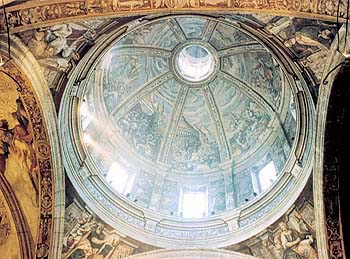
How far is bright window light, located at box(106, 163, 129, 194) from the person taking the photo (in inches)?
676

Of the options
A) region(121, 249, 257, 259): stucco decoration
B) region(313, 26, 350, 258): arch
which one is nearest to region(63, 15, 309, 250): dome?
region(121, 249, 257, 259): stucco decoration

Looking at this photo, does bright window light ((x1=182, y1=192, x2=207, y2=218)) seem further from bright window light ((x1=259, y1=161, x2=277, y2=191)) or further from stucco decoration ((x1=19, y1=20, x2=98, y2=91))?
stucco decoration ((x1=19, y1=20, x2=98, y2=91))

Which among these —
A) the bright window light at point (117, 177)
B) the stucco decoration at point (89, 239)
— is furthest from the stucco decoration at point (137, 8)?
the bright window light at point (117, 177)

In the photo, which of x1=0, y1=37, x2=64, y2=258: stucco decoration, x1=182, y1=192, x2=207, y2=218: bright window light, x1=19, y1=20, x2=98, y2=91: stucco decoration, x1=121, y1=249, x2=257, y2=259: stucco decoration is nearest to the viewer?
x1=19, y1=20, x2=98, y2=91: stucco decoration

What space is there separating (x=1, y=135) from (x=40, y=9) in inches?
160

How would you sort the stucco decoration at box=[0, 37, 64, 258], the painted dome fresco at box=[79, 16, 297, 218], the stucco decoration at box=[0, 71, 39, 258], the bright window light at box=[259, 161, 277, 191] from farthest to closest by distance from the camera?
the painted dome fresco at box=[79, 16, 297, 218] → the bright window light at box=[259, 161, 277, 191] → the stucco decoration at box=[0, 71, 39, 258] → the stucco decoration at box=[0, 37, 64, 258]

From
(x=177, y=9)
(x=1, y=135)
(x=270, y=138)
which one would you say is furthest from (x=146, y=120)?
(x=177, y=9)

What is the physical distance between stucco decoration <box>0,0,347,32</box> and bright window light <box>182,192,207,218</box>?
8087 millimetres

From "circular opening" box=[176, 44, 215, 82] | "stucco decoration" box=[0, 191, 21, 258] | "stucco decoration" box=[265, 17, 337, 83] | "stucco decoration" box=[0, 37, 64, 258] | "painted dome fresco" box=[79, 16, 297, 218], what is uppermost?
"circular opening" box=[176, 44, 215, 82]

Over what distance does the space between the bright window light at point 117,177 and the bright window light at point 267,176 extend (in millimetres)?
4189

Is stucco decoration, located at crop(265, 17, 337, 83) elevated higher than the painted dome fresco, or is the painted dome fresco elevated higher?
the painted dome fresco

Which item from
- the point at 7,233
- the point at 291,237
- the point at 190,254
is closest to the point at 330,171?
the point at 291,237

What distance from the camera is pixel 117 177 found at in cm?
1758

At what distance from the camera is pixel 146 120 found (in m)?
19.8
